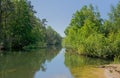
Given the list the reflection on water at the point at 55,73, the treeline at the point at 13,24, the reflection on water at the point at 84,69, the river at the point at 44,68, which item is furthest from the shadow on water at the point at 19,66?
the treeline at the point at 13,24

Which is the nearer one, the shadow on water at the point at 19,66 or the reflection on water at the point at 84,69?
the shadow on water at the point at 19,66

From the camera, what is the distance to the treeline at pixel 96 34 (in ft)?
116

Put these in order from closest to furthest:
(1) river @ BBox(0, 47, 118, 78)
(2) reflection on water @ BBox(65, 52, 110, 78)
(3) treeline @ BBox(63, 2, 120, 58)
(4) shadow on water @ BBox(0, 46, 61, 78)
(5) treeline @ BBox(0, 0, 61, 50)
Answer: (4) shadow on water @ BBox(0, 46, 61, 78) < (1) river @ BBox(0, 47, 118, 78) < (2) reflection on water @ BBox(65, 52, 110, 78) < (3) treeline @ BBox(63, 2, 120, 58) < (5) treeline @ BBox(0, 0, 61, 50)

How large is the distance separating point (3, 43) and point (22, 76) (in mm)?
32831

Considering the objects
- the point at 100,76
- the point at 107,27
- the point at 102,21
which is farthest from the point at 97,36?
the point at 100,76

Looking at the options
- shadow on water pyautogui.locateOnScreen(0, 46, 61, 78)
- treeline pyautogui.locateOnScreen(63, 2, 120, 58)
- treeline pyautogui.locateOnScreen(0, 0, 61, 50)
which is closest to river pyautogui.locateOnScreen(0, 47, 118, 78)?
shadow on water pyautogui.locateOnScreen(0, 46, 61, 78)

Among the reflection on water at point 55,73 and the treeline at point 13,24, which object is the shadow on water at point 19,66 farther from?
the treeline at point 13,24

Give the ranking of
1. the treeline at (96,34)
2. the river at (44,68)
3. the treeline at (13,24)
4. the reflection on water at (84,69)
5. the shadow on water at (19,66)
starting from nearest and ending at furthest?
1. the shadow on water at (19,66)
2. the river at (44,68)
3. the reflection on water at (84,69)
4. the treeline at (96,34)
5. the treeline at (13,24)

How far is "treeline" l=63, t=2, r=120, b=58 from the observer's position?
35300 mm

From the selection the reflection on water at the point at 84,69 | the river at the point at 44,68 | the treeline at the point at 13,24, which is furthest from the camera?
the treeline at the point at 13,24

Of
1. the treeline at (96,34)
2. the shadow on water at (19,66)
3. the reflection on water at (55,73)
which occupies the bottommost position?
the reflection on water at (55,73)

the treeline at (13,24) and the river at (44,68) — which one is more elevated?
the treeline at (13,24)

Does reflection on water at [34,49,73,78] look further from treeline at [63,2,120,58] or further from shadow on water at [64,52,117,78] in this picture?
treeline at [63,2,120,58]

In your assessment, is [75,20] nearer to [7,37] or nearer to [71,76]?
[7,37]
